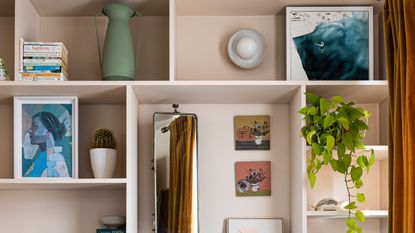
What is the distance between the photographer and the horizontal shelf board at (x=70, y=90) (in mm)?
2535

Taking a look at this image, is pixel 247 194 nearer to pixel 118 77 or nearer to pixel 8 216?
pixel 118 77

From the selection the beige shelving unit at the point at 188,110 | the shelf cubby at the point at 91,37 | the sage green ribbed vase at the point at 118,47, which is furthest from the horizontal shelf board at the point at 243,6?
the sage green ribbed vase at the point at 118,47

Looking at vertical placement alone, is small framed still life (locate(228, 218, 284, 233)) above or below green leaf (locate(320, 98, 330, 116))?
below

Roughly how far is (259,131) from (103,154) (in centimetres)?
69

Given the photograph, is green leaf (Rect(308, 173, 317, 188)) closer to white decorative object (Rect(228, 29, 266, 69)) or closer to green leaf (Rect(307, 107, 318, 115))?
green leaf (Rect(307, 107, 318, 115))

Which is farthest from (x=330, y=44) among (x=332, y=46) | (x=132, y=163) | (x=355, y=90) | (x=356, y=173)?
(x=132, y=163)

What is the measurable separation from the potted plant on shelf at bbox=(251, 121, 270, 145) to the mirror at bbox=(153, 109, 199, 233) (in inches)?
10.8

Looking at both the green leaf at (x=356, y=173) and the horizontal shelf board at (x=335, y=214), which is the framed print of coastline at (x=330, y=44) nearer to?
the green leaf at (x=356, y=173)

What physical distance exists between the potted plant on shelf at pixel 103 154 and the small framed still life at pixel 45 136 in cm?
8

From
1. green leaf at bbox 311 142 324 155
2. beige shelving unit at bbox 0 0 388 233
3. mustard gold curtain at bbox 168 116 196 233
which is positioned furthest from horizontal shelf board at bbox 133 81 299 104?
green leaf at bbox 311 142 324 155

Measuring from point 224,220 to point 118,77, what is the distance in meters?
0.78

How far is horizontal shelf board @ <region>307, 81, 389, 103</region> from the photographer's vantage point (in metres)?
2.58

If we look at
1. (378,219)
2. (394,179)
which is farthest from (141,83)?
(378,219)

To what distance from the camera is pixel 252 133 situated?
289 centimetres
